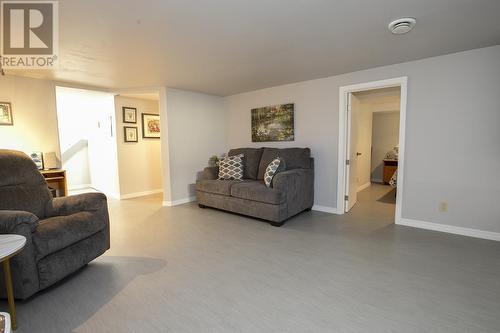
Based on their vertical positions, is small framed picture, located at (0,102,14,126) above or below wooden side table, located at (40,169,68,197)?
above

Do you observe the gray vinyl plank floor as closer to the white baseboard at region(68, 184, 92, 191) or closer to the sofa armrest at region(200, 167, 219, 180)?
the sofa armrest at region(200, 167, 219, 180)

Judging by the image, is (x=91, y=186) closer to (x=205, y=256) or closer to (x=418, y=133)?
(x=205, y=256)

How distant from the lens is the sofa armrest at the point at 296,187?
333cm

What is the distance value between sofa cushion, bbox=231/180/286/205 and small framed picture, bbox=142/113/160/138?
2.86 metres

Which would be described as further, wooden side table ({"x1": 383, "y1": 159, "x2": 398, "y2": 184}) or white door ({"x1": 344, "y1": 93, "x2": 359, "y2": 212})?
wooden side table ({"x1": 383, "y1": 159, "x2": 398, "y2": 184})

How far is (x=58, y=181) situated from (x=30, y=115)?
102 centimetres

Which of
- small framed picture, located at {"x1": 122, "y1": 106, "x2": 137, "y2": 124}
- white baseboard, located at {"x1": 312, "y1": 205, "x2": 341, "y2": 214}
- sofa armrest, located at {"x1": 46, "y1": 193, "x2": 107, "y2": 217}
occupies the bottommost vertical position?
white baseboard, located at {"x1": 312, "y1": 205, "x2": 341, "y2": 214}

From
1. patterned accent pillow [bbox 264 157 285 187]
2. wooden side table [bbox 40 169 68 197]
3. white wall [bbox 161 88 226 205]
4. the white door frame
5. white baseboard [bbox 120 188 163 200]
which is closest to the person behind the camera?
the white door frame

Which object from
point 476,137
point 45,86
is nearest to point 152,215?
point 45,86

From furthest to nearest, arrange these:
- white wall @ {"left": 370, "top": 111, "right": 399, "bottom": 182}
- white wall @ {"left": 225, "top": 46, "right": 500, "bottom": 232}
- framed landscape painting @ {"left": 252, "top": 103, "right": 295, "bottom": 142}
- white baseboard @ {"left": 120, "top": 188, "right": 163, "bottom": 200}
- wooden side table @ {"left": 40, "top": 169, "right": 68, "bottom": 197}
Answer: white wall @ {"left": 370, "top": 111, "right": 399, "bottom": 182} < white baseboard @ {"left": 120, "top": 188, "right": 163, "bottom": 200} < framed landscape painting @ {"left": 252, "top": 103, "right": 295, "bottom": 142} < wooden side table @ {"left": 40, "top": 169, "right": 68, "bottom": 197} < white wall @ {"left": 225, "top": 46, "right": 500, "bottom": 232}

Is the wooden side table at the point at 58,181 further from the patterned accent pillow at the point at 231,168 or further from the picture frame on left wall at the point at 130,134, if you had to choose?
the patterned accent pillow at the point at 231,168

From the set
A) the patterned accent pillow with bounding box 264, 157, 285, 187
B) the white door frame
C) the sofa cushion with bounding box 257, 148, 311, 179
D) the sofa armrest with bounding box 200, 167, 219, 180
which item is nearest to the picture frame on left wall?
the sofa armrest with bounding box 200, 167, 219, 180

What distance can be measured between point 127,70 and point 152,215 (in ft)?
7.09

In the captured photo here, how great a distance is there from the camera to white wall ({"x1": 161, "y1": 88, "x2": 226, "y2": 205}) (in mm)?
4520
